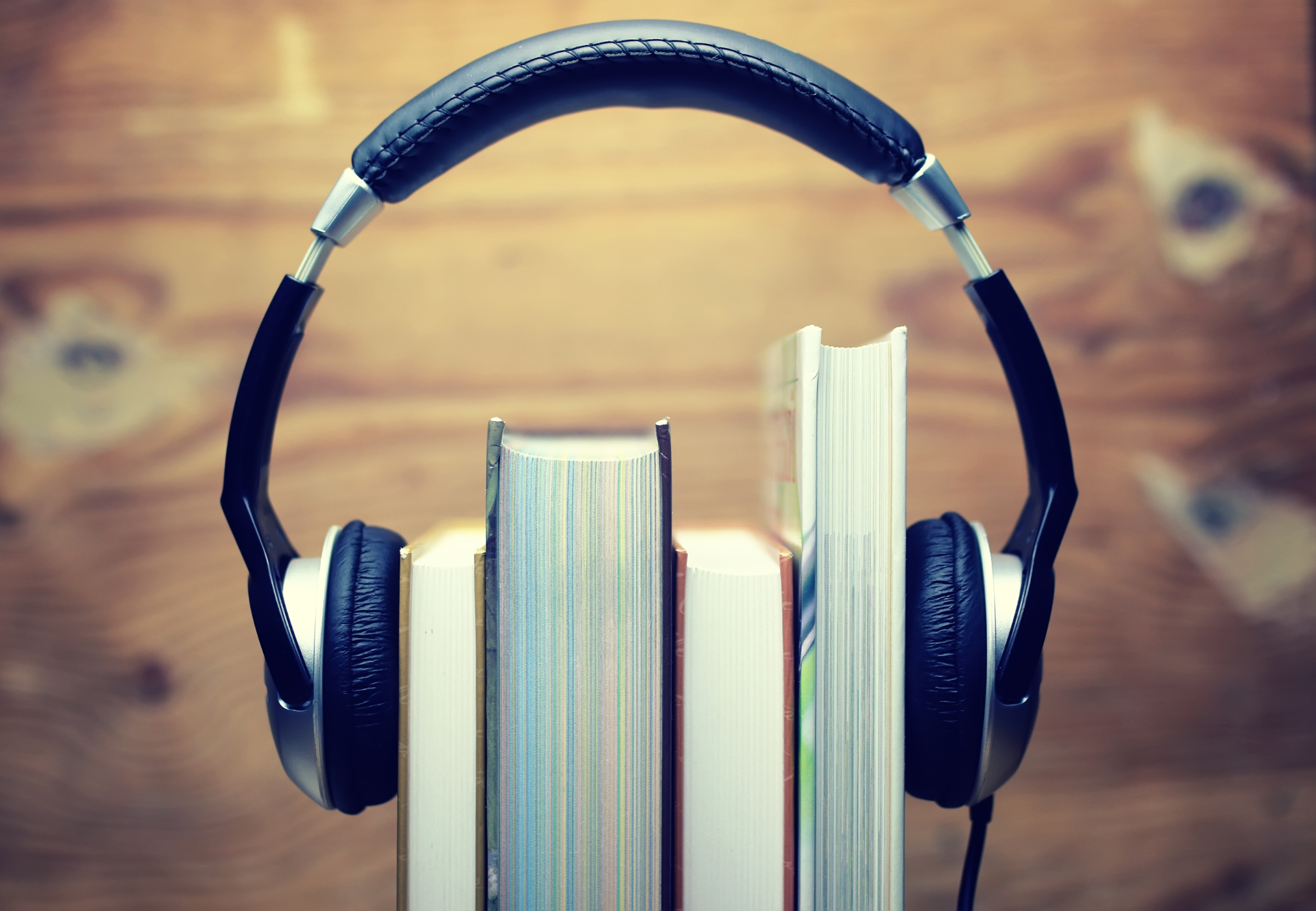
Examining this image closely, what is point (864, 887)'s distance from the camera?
0.32 m

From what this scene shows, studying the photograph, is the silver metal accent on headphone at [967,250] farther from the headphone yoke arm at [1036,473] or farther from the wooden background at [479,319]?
the wooden background at [479,319]

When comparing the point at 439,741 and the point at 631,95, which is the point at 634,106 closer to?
the point at 631,95

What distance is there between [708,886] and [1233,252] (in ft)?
2.26

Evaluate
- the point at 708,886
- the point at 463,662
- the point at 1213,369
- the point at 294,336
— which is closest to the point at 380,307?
the point at 294,336

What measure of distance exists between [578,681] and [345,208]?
0.85ft

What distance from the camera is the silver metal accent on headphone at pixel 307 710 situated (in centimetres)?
32

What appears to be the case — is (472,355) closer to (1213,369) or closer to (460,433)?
(460,433)

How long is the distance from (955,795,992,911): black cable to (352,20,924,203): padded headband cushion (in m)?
0.36

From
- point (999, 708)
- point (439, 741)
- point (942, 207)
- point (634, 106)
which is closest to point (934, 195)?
point (942, 207)

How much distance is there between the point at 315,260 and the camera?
1.11ft

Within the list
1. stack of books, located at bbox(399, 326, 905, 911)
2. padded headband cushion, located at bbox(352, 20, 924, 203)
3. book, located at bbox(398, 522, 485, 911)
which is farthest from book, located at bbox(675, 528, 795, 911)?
padded headband cushion, located at bbox(352, 20, 924, 203)

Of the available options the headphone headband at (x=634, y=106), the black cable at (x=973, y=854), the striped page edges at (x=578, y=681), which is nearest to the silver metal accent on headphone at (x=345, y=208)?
the headphone headband at (x=634, y=106)

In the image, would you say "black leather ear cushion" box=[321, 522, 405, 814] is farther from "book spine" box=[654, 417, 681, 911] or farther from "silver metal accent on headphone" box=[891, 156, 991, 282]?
"silver metal accent on headphone" box=[891, 156, 991, 282]

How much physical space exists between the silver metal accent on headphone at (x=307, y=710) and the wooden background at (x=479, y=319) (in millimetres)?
237
